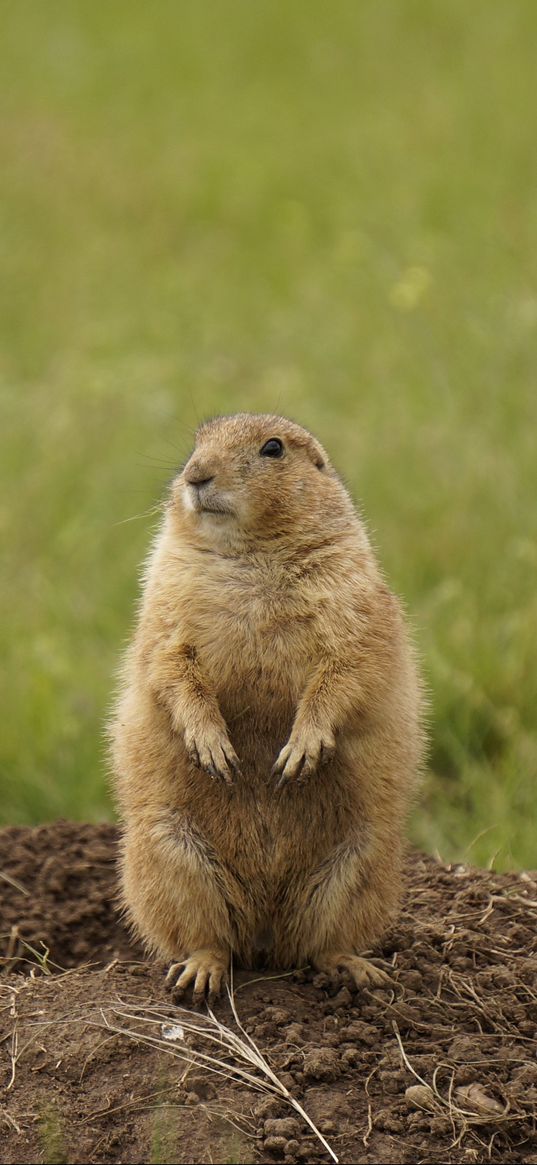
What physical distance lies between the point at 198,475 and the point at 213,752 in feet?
2.60

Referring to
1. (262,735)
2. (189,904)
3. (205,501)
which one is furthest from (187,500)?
(189,904)

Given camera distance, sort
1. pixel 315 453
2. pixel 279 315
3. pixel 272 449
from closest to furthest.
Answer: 1. pixel 272 449
2. pixel 315 453
3. pixel 279 315

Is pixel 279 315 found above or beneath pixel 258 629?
above

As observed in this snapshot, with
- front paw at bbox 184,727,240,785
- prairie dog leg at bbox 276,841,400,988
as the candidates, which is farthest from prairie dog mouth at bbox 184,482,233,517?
prairie dog leg at bbox 276,841,400,988

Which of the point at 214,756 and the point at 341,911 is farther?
the point at 341,911

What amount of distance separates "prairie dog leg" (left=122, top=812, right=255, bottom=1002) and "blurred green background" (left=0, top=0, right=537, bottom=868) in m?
1.33

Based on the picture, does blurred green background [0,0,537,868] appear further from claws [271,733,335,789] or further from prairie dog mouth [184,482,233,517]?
claws [271,733,335,789]

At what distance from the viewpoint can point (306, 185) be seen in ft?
50.4

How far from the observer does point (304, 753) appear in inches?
155

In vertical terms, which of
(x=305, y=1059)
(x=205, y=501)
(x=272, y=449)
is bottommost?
(x=305, y=1059)

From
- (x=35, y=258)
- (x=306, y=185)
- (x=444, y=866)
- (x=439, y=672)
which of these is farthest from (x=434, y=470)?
(x=306, y=185)

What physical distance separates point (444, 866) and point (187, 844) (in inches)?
53.2

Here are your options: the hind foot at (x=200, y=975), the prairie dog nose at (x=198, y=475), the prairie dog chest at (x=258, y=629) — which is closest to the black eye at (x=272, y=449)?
the prairie dog nose at (x=198, y=475)

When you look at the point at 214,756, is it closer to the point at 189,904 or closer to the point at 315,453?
the point at 189,904
